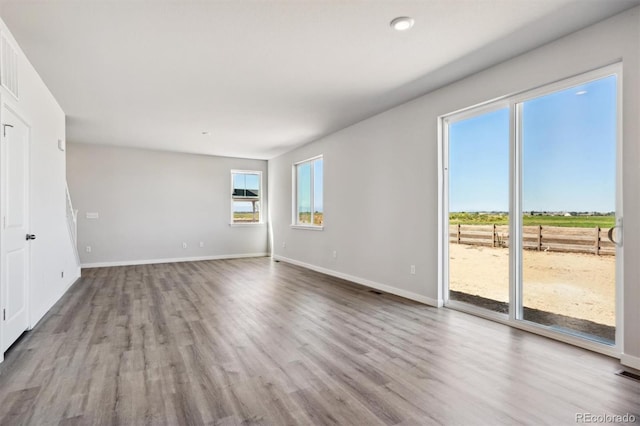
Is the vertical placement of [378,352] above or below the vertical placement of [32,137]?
below

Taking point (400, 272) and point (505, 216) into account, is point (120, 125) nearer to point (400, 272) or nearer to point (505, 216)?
point (400, 272)

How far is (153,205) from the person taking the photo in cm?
750

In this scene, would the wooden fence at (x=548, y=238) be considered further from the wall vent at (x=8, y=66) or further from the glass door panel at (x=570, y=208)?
the wall vent at (x=8, y=66)

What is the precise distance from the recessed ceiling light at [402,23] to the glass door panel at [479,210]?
1483 mm

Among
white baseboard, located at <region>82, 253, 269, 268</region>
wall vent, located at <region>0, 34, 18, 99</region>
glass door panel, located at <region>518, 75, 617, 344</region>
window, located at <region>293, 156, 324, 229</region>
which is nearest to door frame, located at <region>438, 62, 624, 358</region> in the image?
glass door panel, located at <region>518, 75, 617, 344</region>

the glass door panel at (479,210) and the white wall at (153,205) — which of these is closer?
the glass door panel at (479,210)

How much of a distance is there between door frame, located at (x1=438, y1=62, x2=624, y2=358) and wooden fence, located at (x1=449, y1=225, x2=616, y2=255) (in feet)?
0.39

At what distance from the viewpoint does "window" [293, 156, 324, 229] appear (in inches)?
264

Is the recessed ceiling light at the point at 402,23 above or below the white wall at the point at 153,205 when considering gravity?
above

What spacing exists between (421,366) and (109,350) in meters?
2.48

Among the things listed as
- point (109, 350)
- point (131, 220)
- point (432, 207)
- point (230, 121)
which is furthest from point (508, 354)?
point (131, 220)

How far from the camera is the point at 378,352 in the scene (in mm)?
2656

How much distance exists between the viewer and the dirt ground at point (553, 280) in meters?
2.66

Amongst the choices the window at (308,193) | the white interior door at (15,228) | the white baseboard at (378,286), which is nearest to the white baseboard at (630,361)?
the white baseboard at (378,286)
